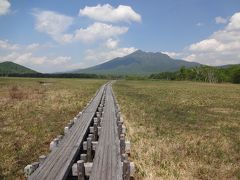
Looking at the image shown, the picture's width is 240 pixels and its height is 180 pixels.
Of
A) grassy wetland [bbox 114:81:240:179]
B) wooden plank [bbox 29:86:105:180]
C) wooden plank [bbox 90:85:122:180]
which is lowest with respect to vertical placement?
grassy wetland [bbox 114:81:240:179]

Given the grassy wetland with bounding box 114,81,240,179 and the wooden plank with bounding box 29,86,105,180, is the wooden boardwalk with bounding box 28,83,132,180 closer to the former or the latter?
the wooden plank with bounding box 29,86,105,180

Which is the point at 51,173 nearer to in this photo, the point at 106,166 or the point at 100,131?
the point at 106,166

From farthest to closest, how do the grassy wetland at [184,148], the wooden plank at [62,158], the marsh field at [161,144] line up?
the marsh field at [161,144] < the grassy wetland at [184,148] < the wooden plank at [62,158]

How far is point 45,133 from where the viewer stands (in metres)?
15.1

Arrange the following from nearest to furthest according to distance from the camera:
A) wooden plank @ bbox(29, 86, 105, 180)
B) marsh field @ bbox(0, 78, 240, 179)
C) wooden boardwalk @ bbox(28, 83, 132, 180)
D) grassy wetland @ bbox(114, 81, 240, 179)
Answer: wooden plank @ bbox(29, 86, 105, 180) → wooden boardwalk @ bbox(28, 83, 132, 180) → grassy wetland @ bbox(114, 81, 240, 179) → marsh field @ bbox(0, 78, 240, 179)

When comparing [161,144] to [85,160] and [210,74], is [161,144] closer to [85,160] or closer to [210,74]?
[85,160]

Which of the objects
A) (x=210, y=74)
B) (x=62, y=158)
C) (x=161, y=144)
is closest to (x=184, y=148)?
(x=161, y=144)

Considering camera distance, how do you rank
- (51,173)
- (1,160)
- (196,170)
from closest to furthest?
1. (51,173)
2. (196,170)
3. (1,160)

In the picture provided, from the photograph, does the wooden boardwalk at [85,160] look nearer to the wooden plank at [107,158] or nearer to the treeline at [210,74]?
the wooden plank at [107,158]

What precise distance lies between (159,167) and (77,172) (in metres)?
3.02

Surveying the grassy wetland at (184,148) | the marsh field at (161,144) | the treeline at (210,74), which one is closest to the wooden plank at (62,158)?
the marsh field at (161,144)

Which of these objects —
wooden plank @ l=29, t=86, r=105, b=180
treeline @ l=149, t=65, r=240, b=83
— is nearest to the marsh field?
wooden plank @ l=29, t=86, r=105, b=180

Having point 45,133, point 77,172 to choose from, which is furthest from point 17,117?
point 77,172

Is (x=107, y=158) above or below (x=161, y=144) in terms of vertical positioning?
above
